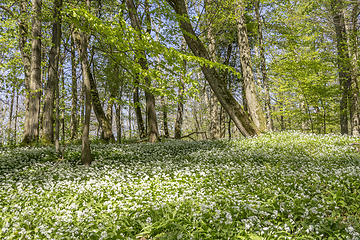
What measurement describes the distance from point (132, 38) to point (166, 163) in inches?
169

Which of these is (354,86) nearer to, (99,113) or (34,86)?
(99,113)

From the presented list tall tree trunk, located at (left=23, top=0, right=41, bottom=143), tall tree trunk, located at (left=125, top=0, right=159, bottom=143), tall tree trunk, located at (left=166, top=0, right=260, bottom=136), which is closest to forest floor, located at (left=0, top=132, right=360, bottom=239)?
tall tree trunk, located at (left=23, top=0, right=41, bottom=143)

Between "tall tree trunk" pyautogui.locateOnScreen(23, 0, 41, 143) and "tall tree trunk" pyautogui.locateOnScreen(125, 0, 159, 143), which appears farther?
"tall tree trunk" pyautogui.locateOnScreen(125, 0, 159, 143)

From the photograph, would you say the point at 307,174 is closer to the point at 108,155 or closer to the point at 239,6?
the point at 108,155

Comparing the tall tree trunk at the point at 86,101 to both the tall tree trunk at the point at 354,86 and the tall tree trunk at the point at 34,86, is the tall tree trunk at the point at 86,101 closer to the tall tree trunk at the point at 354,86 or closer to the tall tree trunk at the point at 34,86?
the tall tree trunk at the point at 34,86

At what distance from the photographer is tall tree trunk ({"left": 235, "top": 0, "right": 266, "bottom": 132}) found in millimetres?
11496

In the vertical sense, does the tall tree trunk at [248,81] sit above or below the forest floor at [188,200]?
above

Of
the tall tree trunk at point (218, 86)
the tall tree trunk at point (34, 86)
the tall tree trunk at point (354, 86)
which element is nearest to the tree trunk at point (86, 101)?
the tall tree trunk at point (34, 86)

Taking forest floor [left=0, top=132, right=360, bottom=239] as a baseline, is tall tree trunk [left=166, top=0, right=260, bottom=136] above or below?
above

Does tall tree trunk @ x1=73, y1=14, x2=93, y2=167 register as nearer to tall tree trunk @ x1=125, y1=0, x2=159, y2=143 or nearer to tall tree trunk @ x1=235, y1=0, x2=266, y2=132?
tall tree trunk @ x1=125, y1=0, x2=159, y2=143

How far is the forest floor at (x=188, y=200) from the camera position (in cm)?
310

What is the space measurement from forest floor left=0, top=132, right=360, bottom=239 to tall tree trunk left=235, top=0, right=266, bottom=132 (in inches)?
181

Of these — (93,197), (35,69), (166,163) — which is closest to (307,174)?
(166,163)

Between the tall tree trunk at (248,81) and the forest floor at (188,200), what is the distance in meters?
4.60
